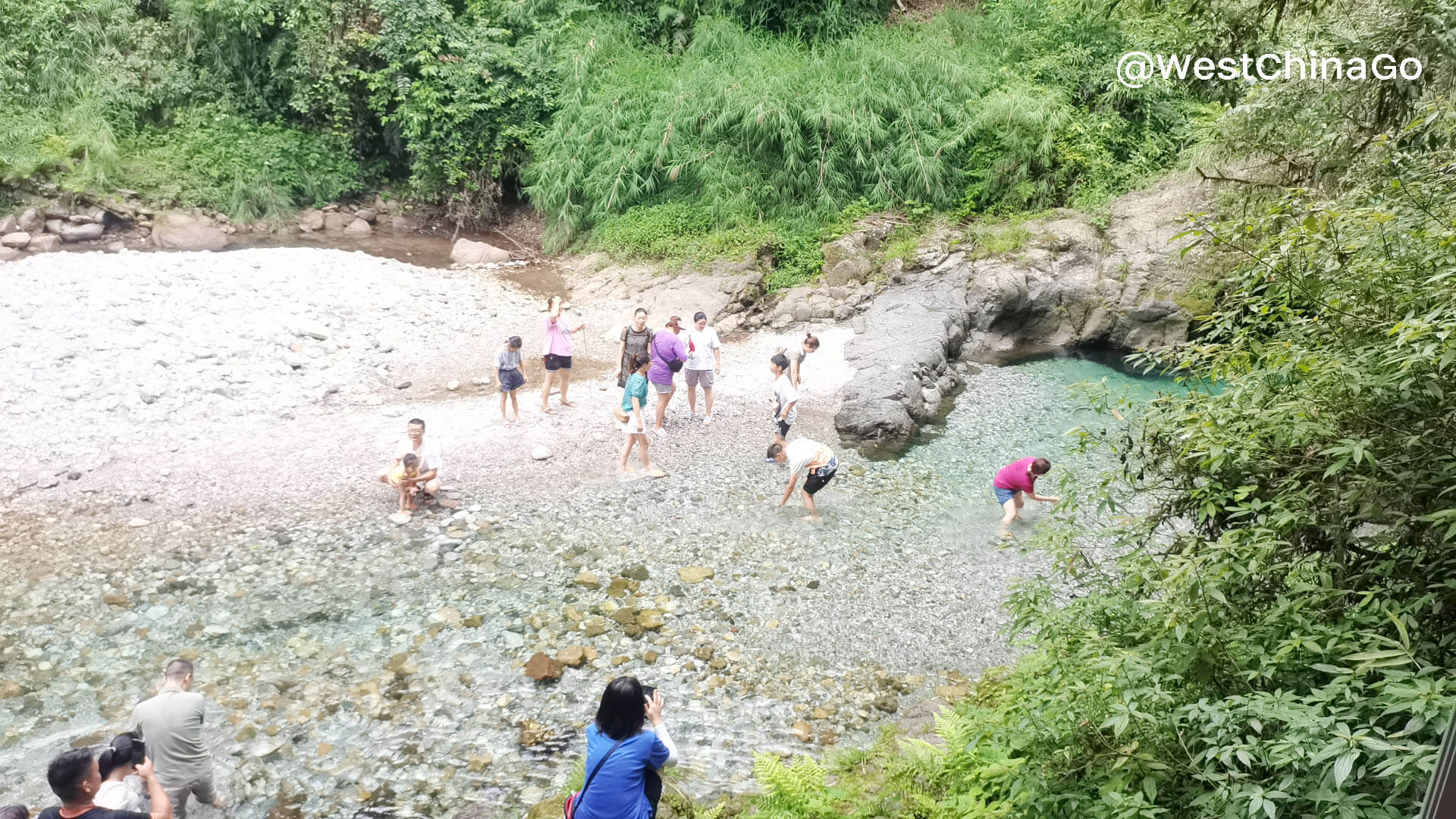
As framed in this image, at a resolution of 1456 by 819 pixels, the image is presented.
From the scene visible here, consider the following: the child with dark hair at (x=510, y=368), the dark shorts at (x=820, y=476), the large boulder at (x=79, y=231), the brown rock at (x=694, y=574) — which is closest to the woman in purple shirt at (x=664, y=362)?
the child with dark hair at (x=510, y=368)

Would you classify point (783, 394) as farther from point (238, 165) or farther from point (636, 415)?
point (238, 165)

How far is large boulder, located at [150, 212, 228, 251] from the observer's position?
64.0ft

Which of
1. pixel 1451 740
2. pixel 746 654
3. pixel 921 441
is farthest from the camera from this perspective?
pixel 921 441

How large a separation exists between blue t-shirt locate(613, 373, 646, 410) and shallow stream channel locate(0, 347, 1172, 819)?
106cm

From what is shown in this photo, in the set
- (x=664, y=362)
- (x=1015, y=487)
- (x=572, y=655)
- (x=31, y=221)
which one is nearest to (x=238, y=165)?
(x=31, y=221)

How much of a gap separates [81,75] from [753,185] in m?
16.8

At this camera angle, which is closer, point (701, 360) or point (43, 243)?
point (701, 360)

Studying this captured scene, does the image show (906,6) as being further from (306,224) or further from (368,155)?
(306,224)

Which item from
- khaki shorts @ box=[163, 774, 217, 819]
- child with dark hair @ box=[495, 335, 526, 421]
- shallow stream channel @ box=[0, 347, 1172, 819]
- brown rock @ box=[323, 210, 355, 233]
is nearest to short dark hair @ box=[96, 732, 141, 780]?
khaki shorts @ box=[163, 774, 217, 819]

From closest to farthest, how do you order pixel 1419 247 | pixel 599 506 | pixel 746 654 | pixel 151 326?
pixel 1419 247
pixel 746 654
pixel 599 506
pixel 151 326

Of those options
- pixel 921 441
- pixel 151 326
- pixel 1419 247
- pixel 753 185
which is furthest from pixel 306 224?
pixel 1419 247

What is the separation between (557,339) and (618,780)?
28.3 feet

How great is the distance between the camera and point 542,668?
292 inches

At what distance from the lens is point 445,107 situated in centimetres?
2064
